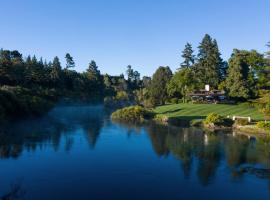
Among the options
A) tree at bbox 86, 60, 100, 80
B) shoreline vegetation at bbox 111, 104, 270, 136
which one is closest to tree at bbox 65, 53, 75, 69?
tree at bbox 86, 60, 100, 80

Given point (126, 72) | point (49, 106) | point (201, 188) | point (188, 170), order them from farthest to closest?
1. point (126, 72)
2. point (49, 106)
3. point (188, 170)
4. point (201, 188)

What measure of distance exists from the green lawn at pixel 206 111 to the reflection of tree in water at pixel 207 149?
14.9m

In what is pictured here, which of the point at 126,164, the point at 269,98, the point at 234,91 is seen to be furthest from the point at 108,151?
the point at 234,91

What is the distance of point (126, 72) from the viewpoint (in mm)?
179250

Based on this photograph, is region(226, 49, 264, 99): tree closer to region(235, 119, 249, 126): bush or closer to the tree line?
the tree line

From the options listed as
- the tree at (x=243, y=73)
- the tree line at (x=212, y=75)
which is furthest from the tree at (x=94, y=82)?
the tree at (x=243, y=73)

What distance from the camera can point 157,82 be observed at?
93.3 metres

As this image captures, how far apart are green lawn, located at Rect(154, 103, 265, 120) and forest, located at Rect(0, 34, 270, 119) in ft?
9.77

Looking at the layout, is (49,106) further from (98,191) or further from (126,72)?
(126,72)

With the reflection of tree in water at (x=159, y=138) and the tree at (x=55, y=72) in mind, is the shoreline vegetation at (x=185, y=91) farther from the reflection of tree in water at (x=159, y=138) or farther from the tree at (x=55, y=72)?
the reflection of tree in water at (x=159, y=138)

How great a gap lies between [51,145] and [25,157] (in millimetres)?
6922

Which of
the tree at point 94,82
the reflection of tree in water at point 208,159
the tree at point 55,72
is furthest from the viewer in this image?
the tree at point 94,82

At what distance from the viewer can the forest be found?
228 ft

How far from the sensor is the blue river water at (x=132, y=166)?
22.3 meters
